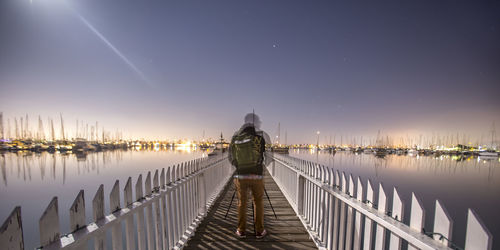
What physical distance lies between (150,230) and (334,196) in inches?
104

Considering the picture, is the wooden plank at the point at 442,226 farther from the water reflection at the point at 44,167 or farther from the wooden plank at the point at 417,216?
the water reflection at the point at 44,167

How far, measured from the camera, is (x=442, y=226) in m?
1.51

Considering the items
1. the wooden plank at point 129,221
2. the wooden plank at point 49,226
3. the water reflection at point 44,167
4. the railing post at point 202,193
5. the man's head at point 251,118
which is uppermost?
the man's head at point 251,118

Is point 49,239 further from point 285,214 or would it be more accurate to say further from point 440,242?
point 285,214

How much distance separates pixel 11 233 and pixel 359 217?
299cm

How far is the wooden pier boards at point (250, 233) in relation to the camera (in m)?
3.67

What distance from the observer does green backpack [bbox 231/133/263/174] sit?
3.67 meters

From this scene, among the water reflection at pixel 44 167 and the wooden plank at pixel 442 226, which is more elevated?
the wooden plank at pixel 442 226

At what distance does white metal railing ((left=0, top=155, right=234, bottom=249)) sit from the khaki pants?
99 cm

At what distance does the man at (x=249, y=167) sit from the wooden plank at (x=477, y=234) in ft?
8.48

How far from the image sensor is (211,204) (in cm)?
566

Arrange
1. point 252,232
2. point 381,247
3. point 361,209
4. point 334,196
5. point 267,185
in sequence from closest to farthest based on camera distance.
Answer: point 381,247 → point 361,209 → point 334,196 → point 252,232 → point 267,185

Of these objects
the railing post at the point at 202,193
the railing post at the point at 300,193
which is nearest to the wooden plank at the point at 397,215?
the railing post at the point at 300,193

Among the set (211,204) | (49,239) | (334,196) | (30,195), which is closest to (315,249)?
(334,196)
